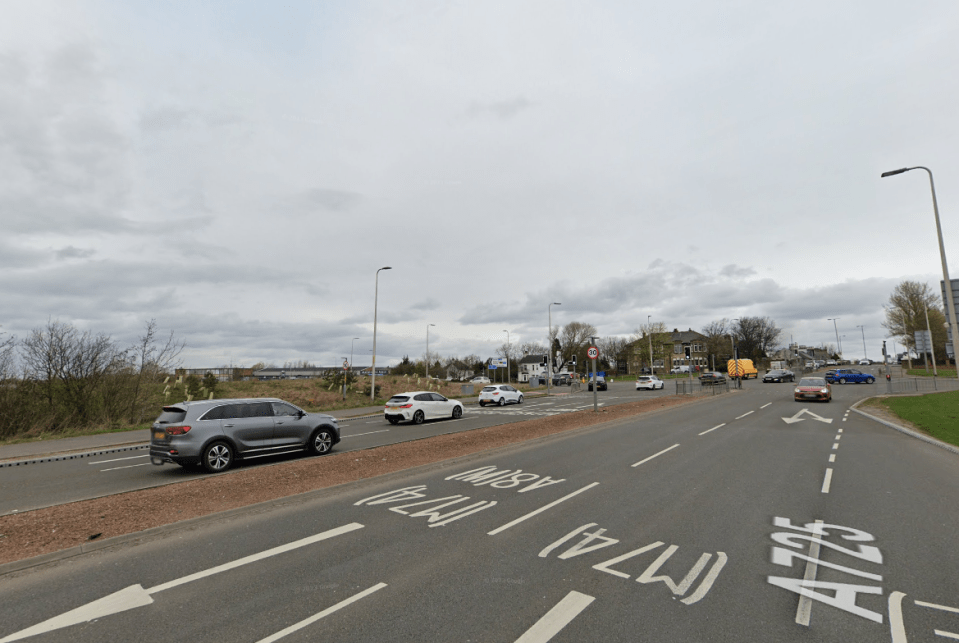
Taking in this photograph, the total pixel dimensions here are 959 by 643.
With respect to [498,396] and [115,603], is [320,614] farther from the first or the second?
[498,396]

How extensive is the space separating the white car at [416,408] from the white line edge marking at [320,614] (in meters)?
16.6

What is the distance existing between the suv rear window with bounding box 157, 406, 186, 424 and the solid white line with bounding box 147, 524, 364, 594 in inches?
265

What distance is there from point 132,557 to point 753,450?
13292 millimetres

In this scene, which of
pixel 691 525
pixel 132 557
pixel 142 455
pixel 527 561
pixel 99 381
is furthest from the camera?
pixel 99 381

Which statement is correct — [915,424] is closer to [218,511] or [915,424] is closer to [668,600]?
[668,600]

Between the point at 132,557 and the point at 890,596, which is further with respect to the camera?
the point at 132,557

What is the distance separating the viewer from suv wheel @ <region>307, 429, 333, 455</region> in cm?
1298

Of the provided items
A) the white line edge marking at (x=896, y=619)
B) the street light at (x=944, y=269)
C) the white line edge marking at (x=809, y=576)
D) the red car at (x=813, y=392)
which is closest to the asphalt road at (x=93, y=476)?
the white line edge marking at (x=809, y=576)

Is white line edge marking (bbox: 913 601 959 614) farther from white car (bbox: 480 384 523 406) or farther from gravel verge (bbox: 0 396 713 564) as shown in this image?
white car (bbox: 480 384 523 406)

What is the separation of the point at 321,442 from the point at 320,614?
31.7 ft

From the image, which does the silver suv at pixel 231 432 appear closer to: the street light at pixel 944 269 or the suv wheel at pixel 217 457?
the suv wheel at pixel 217 457

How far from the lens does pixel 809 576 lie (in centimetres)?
473

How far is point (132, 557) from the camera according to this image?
554 cm

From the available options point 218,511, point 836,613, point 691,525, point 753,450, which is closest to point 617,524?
point 691,525
